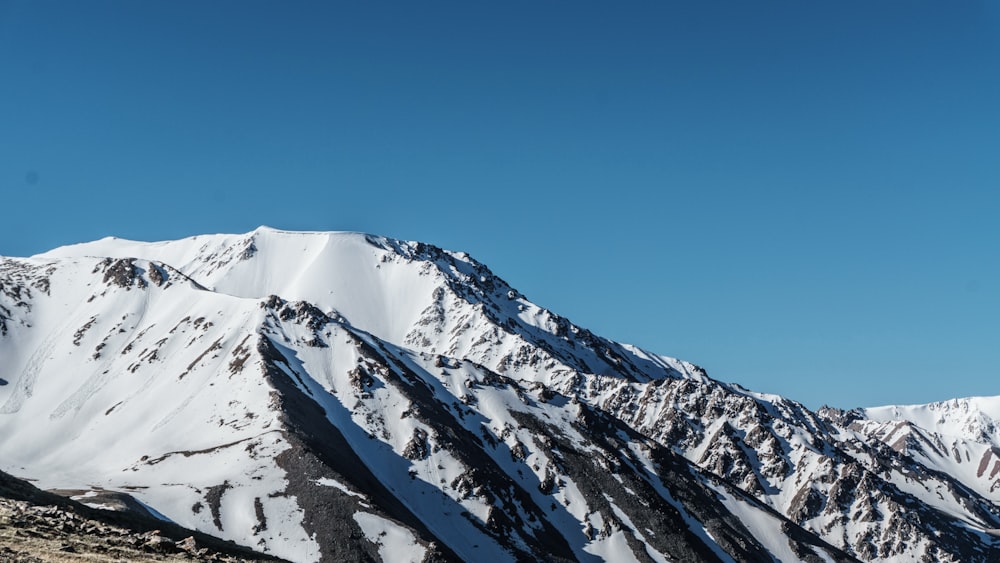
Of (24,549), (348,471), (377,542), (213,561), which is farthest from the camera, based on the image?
(348,471)

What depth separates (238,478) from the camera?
17288cm

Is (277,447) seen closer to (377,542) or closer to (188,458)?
(188,458)

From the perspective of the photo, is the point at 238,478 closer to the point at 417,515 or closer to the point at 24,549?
the point at 417,515

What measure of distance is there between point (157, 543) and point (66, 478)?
165 m

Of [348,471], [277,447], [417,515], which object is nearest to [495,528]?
[417,515]

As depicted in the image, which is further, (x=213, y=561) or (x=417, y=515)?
(x=417, y=515)

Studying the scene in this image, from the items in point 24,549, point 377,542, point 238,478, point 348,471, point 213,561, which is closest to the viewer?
point 24,549

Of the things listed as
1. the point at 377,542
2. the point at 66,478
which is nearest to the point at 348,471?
the point at 377,542

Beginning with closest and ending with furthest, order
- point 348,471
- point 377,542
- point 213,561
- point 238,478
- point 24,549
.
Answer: point 24,549 < point 213,561 < point 377,542 < point 238,478 < point 348,471

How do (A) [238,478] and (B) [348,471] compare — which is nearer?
(A) [238,478]

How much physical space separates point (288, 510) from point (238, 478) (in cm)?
Result: 1636

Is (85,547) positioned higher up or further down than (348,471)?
further down

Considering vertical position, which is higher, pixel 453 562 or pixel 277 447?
pixel 277 447

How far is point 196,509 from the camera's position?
159 meters
